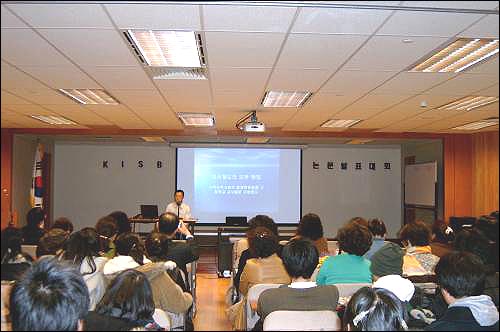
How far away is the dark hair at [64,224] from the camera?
89.0 inches

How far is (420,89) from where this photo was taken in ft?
16.0

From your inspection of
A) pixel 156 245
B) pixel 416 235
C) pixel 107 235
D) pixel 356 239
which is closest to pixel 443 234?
pixel 416 235

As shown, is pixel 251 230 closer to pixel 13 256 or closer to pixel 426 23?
pixel 426 23

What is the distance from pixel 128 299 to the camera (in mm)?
2006

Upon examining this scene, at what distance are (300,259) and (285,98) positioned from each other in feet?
10.3

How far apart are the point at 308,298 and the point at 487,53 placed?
92.2 inches

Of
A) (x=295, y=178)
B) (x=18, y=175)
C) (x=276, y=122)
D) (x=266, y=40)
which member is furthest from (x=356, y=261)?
(x=276, y=122)

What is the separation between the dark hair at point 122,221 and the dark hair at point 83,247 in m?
0.25

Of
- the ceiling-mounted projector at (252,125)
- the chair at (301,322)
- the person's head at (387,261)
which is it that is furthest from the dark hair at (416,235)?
the ceiling-mounted projector at (252,125)

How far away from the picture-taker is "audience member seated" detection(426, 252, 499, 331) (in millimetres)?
2150

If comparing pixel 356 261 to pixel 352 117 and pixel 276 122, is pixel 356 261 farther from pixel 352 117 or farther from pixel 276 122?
pixel 276 122

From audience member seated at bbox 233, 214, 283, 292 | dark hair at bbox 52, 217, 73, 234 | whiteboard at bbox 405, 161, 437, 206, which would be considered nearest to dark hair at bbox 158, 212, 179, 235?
dark hair at bbox 52, 217, 73, 234

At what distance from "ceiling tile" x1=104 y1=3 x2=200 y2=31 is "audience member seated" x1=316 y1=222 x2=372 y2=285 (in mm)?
1829

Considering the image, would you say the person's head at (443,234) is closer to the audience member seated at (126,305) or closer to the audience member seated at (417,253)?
the audience member seated at (417,253)
